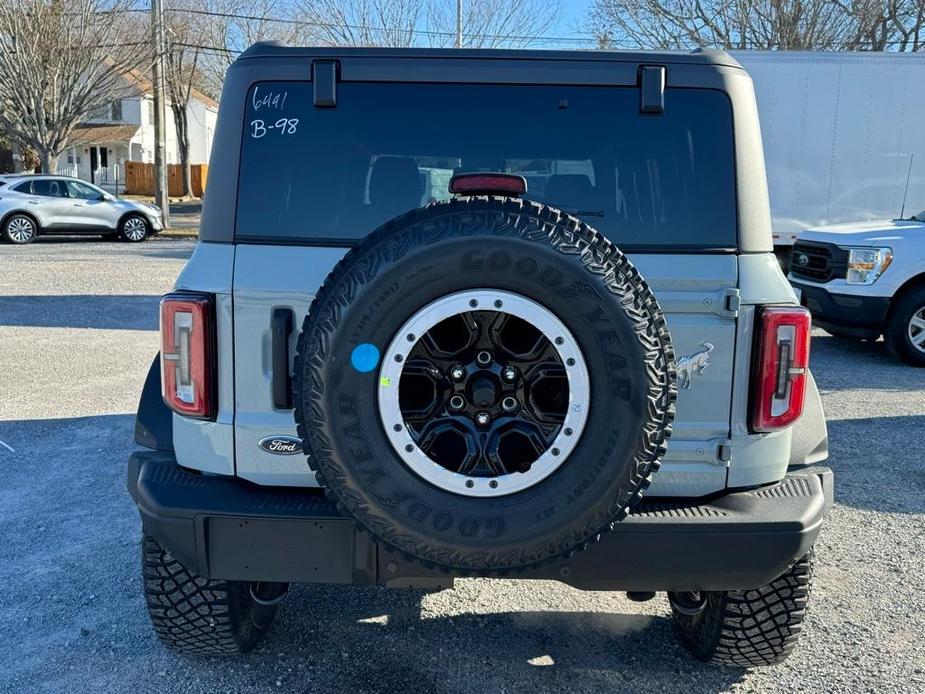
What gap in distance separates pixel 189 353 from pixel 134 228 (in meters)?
18.8

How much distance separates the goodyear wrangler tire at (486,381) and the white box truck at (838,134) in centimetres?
1050

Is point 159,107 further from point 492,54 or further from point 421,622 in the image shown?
point 492,54

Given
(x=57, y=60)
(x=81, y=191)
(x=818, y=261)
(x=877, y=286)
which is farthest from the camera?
(x=57, y=60)

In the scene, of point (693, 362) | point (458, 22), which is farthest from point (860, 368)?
→ point (458, 22)

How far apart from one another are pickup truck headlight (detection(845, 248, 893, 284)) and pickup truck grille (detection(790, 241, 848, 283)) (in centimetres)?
6

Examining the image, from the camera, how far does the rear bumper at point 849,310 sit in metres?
8.19

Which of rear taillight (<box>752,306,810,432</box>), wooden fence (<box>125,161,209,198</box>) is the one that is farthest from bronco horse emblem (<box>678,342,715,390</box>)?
wooden fence (<box>125,161,209,198</box>)

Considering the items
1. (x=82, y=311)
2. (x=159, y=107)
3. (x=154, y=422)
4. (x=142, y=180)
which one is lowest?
(x=82, y=311)

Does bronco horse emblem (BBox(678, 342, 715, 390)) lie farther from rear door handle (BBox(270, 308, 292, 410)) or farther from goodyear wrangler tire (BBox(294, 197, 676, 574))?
rear door handle (BBox(270, 308, 292, 410))

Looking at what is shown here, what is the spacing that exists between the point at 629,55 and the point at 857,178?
34.0 ft

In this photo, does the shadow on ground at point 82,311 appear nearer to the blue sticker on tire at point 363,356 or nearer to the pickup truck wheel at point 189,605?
the pickup truck wheel at point 189,605

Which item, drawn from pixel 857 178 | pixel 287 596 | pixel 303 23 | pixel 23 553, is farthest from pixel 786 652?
pixel 303 23

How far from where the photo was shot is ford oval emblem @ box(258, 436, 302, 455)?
2.49m

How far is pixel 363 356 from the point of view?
2.12 metres
